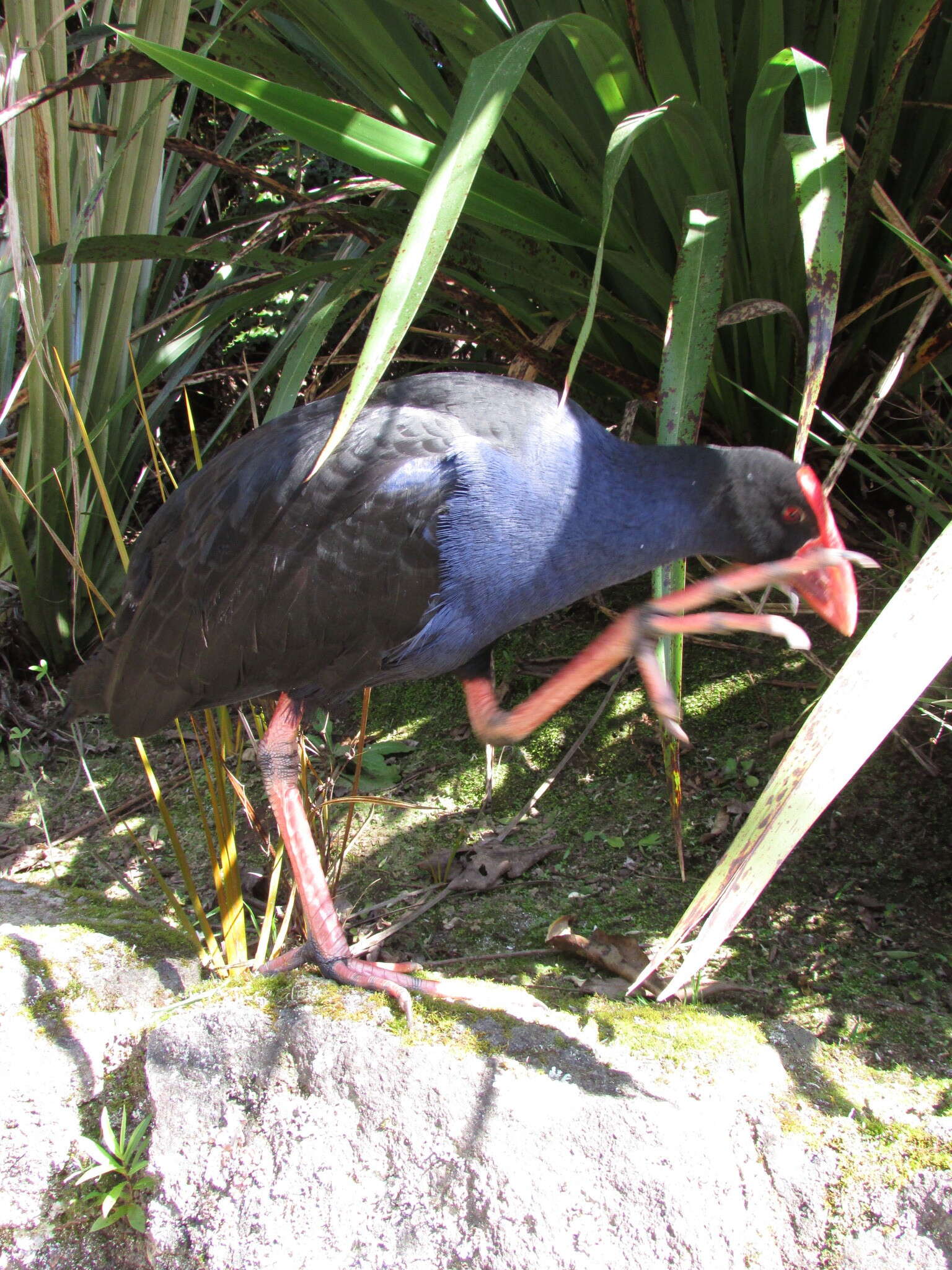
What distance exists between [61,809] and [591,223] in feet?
8.53

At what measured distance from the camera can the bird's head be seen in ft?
6.91

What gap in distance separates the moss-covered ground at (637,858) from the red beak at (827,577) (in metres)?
0.66

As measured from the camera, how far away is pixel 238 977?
2.10 meters

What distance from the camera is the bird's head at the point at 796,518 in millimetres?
2105

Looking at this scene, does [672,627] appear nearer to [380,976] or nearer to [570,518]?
[570,518]

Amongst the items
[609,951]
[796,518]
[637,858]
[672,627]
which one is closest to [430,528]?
[672,627]

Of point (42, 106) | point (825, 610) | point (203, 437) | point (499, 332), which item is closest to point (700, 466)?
point (825, 610)

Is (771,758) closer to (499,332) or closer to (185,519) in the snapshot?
(499,332)

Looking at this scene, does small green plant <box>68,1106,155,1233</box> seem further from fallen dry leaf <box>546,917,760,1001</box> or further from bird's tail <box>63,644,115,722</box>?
bird's tail <box>63,644,115,722</box>

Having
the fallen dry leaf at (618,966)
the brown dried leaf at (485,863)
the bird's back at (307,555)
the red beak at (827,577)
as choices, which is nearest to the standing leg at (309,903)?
the bird's back at (307,555)

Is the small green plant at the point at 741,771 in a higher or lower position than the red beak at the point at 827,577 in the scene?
lower

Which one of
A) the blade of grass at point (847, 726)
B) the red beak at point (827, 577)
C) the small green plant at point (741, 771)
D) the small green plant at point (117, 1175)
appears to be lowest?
the small green plant at point (741, 771)

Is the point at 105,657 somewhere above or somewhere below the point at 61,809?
above

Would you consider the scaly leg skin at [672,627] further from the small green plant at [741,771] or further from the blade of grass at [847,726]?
the small green plant at [741,771]
